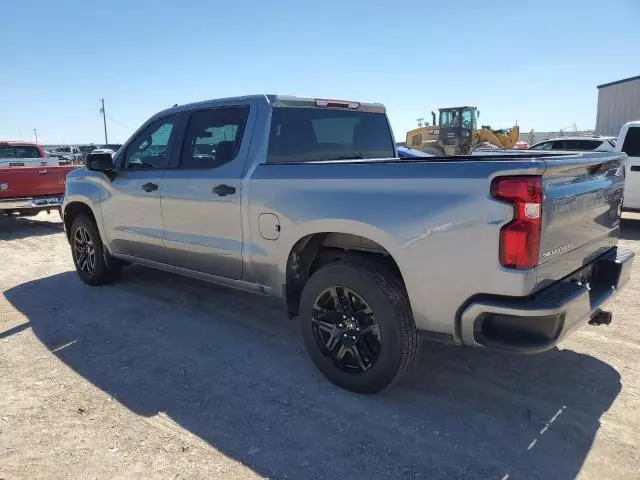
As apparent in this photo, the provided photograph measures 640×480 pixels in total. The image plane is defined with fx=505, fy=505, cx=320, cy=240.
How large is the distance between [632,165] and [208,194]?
8.45 metres

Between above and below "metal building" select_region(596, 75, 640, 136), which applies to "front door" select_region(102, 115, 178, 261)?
below

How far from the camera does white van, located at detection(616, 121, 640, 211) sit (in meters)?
9.23

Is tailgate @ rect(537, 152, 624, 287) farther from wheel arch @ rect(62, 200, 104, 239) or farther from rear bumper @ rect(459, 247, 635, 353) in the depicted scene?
wheel arch @ rect(62, 200, 104, 239)

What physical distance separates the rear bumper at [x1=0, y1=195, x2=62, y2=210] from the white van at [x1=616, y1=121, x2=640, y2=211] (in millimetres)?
10885

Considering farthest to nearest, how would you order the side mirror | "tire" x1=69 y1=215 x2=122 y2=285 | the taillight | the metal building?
the metal building
"tire" x1=69 y1=215 x2=122 y2=285
the side mirror
the taillight

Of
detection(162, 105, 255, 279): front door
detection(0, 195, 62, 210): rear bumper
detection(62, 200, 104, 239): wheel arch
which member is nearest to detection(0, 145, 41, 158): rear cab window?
detection(0, 195, 62, 210): rear bumper

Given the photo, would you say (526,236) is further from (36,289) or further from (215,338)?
(36,289)

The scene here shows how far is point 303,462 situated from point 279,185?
179cm

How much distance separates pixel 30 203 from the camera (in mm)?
9883

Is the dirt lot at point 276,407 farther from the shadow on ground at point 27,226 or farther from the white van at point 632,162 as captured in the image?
the shadow on ground at point 27,226

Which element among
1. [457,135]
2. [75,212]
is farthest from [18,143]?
[457,135]

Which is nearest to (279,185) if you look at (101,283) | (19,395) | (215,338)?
(215,338)

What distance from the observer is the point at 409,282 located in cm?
291

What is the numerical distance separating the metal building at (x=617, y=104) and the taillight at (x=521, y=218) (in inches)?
1084
